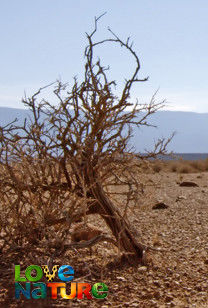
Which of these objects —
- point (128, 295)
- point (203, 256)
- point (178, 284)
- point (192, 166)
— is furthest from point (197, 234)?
point (192, 166)

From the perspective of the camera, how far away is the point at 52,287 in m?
3.85

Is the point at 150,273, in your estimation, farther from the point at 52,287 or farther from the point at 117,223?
the point at 52,287

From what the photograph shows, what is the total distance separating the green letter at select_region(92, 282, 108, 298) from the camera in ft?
12.7

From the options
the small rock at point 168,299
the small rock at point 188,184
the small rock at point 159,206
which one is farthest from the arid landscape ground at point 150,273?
the small rock at point 188,184

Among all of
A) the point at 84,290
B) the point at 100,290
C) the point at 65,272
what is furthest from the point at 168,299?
the point at 65,272

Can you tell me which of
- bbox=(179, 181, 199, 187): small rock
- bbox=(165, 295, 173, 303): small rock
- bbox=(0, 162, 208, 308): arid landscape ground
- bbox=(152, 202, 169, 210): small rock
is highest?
bbox=(179, 181, 199, 187): small rock

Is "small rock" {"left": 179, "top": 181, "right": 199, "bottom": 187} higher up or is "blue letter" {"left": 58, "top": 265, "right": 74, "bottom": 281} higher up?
"small rock" {"left": 179, "top": 181, "right": 199, "bottom": 187}

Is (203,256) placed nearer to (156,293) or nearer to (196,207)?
(156,293)

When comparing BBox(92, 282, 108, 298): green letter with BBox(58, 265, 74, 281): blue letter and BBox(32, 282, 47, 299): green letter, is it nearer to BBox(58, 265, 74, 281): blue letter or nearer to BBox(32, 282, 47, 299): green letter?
BBox(58, 265, 74, 281): blue letter

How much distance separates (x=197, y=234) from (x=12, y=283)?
3390mm

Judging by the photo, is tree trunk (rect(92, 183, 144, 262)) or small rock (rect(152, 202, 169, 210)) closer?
tree trunk (rect(92, 183, 144, 262))

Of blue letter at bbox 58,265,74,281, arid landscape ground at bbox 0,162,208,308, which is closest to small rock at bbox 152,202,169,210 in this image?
arid landscape ground at bbox 0,162,208,308

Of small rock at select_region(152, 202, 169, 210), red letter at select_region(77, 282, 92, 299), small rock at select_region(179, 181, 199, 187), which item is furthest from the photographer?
small rock at select_region(179, 181, 199, 187)

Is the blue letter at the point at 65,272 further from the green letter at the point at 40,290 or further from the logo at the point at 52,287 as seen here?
the green letter at the point at 40,290
